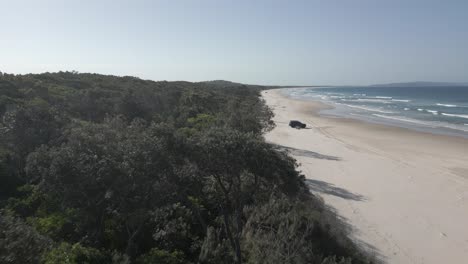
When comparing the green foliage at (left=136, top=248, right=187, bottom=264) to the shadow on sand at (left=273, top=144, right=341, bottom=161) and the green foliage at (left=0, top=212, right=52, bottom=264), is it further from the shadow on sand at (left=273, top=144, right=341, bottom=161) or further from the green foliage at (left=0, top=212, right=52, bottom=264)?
the shadow on sand at (left=273, top=144, right=341, bottom=161)

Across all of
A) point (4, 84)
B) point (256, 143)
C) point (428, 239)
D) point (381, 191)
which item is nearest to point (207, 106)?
point (4, 84)

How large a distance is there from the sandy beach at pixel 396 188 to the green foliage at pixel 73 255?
7.96 meters

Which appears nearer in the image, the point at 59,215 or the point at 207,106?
the point at 59,215

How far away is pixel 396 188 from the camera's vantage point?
17.7m

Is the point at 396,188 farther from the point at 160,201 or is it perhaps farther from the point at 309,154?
the point at 160,201

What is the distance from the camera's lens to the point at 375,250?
10984mm

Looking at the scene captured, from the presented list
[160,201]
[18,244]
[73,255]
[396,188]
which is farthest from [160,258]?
[396,188]

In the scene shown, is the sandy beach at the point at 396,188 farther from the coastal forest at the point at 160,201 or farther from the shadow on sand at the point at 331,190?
the coastal forest at the point at 160,201

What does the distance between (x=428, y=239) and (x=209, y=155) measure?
348 inches

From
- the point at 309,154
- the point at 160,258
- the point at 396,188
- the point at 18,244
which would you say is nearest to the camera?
the point at 18,244

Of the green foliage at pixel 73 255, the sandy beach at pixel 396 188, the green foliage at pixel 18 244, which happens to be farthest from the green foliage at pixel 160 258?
the sandy beach at pixel 396 188

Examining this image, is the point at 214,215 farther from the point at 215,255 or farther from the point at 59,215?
the point at 59,215

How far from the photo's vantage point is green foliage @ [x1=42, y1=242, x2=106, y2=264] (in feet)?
20.2

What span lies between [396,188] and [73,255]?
610 inches
